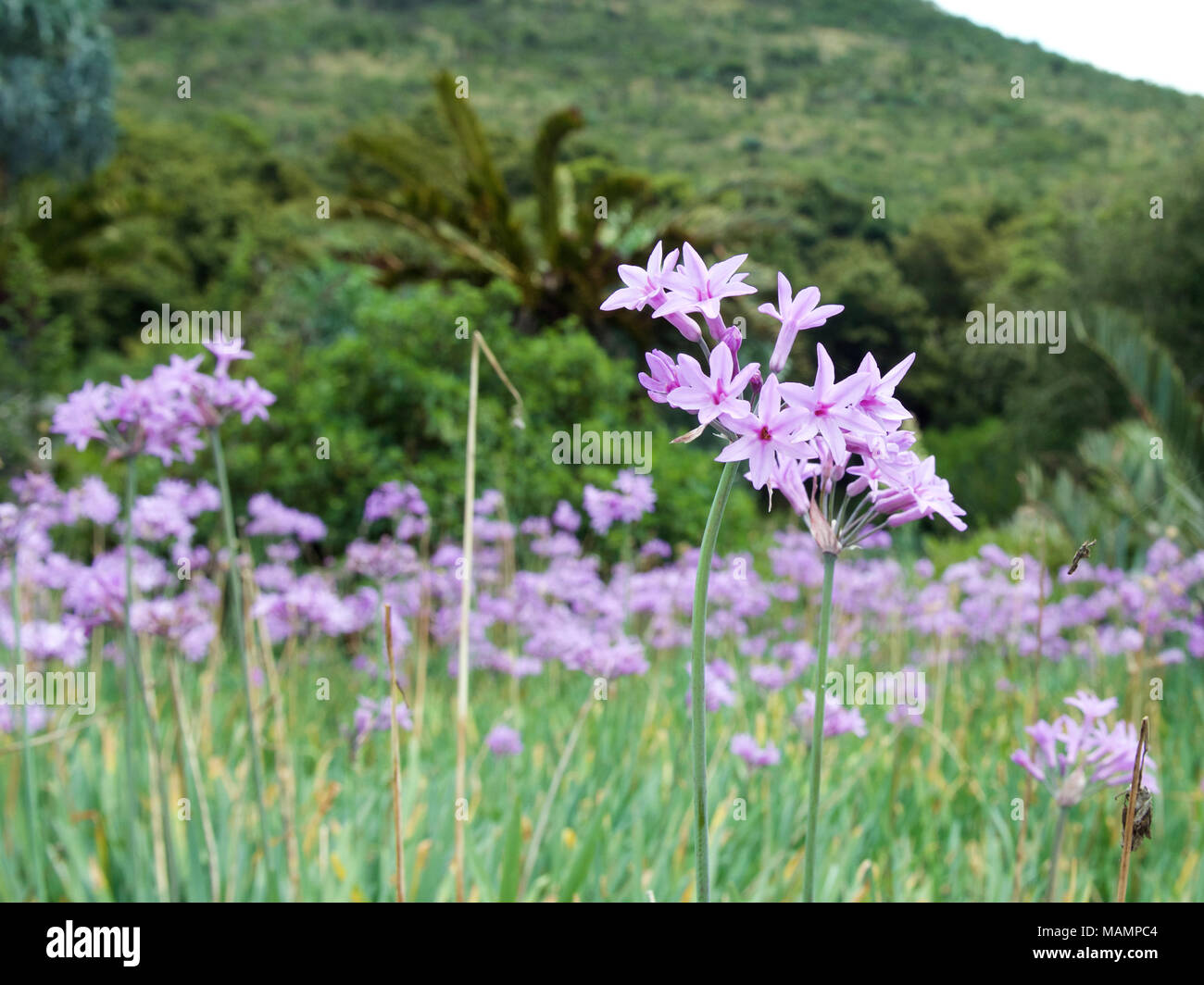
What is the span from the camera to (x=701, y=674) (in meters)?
0.48

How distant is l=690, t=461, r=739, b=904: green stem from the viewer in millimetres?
471

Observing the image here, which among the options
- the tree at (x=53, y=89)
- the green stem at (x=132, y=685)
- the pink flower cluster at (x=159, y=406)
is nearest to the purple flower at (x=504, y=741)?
the green stem at (x=132, y=685)

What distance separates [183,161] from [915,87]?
30.4m

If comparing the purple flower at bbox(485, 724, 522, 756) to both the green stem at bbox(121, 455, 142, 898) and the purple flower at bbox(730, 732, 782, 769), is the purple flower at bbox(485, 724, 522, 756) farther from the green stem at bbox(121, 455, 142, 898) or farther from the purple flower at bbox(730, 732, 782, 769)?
the green stem at bbox(121, 455, 142, 898)

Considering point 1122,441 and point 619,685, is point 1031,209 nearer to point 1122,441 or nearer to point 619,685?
point 1122,441

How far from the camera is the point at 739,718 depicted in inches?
98.8

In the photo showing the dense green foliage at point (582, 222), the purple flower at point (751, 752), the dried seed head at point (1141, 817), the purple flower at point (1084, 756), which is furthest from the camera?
the dense green foliage at point (582, 222)

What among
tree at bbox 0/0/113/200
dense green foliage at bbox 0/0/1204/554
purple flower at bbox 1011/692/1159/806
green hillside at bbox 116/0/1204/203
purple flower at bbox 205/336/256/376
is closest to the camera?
purple flower at bbox 1011/692/1159/806

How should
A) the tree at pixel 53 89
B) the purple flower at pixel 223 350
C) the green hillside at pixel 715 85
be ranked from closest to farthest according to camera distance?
the purple flower at pixel 223 350
the tree at pixel 53 89
the green hillside at pixel 715 85

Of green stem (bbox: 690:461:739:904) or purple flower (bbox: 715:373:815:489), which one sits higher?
purple flower (bbox: 715:373:815:489)

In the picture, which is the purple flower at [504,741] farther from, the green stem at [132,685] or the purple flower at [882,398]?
the purple flower at [882,398]

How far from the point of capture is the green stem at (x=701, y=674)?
0.47 m

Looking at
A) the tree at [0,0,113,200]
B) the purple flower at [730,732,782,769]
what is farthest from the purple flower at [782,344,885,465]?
the tree at [0,0,113,200]
